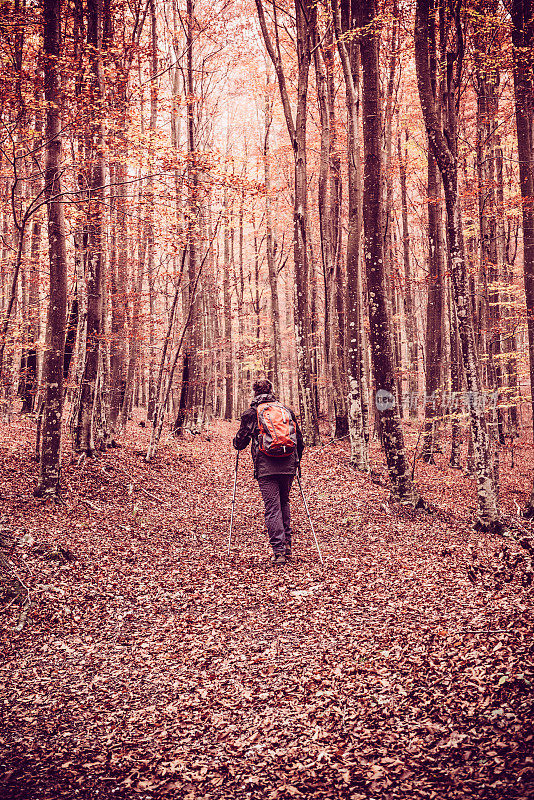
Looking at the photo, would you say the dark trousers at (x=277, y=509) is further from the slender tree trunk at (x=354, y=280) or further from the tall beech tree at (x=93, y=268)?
the tall beech tree at (x=93, y=268)

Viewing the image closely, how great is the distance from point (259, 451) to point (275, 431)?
1.36 ft

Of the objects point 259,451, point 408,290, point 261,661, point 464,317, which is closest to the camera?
point 261,661

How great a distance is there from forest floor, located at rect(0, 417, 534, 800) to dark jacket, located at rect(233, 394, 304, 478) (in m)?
1.35

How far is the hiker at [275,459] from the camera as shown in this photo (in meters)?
7.68

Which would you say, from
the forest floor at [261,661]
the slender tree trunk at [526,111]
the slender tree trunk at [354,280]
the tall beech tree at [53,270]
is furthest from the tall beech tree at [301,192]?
the tall beech tree at [53,270]

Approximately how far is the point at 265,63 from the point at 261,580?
2327cm

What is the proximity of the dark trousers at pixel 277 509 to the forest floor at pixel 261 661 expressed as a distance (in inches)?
16.2

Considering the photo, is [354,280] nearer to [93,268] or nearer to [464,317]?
[464,317]

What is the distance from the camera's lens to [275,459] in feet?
25.6

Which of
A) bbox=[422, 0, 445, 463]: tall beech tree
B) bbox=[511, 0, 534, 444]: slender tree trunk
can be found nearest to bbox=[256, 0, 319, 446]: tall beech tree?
bbox=[422, 0, 445, 463]: tall beech tree

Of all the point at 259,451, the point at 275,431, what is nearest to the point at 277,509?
the point at 259,451

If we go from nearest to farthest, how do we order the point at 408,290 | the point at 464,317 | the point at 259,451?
the point at 259,451, the point at 464,317, the point at 408,290

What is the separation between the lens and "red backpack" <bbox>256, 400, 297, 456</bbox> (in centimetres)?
765

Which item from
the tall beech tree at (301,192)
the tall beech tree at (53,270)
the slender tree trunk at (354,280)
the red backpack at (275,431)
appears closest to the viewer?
the red backpack at (275,431)
